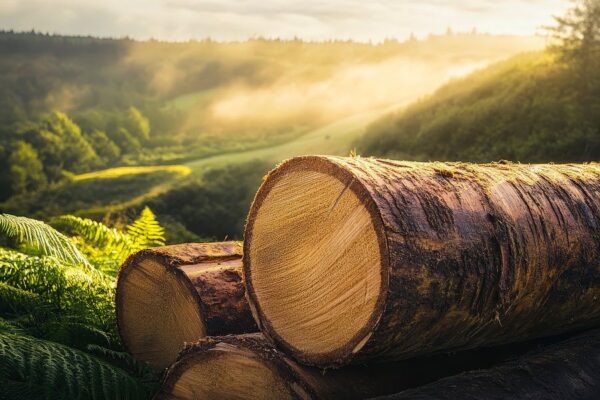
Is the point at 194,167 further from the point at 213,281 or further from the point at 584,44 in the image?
the point at 213,281

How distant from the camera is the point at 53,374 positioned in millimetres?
2969

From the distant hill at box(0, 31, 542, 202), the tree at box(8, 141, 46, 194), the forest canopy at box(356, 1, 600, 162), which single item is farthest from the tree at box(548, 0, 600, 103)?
the tree at box(8, 141, 46, 194)

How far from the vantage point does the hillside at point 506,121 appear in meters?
20.3

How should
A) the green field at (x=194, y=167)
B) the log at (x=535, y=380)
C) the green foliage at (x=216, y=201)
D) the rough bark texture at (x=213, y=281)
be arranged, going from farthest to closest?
the green field at (x=194, y=167), the green foliage at (x=216, y=201), the rough bark texture at (x=213, y=281), the log at (x=535, y=380)

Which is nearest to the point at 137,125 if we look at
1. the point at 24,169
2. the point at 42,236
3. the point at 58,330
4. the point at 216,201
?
the point at 24,169

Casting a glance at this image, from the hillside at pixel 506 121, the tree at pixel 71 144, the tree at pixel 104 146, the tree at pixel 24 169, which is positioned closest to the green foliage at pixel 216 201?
the hillside at pixel 506 121

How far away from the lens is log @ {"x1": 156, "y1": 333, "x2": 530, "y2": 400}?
2627mm

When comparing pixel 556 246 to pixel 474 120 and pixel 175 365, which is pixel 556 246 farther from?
pixel 474 120

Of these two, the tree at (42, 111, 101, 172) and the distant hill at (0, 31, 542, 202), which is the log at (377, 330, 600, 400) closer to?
the distant hill at (0, 31, 542, 202)

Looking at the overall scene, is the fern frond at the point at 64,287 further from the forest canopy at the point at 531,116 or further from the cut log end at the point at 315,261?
the forest canopy at the point at 531,116

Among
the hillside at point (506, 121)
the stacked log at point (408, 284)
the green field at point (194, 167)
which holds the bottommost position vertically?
the green field at point (194, 167)

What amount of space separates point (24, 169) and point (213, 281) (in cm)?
5093

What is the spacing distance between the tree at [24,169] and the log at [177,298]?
48.2m

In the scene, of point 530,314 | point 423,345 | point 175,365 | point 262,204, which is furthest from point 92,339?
point 530,314
